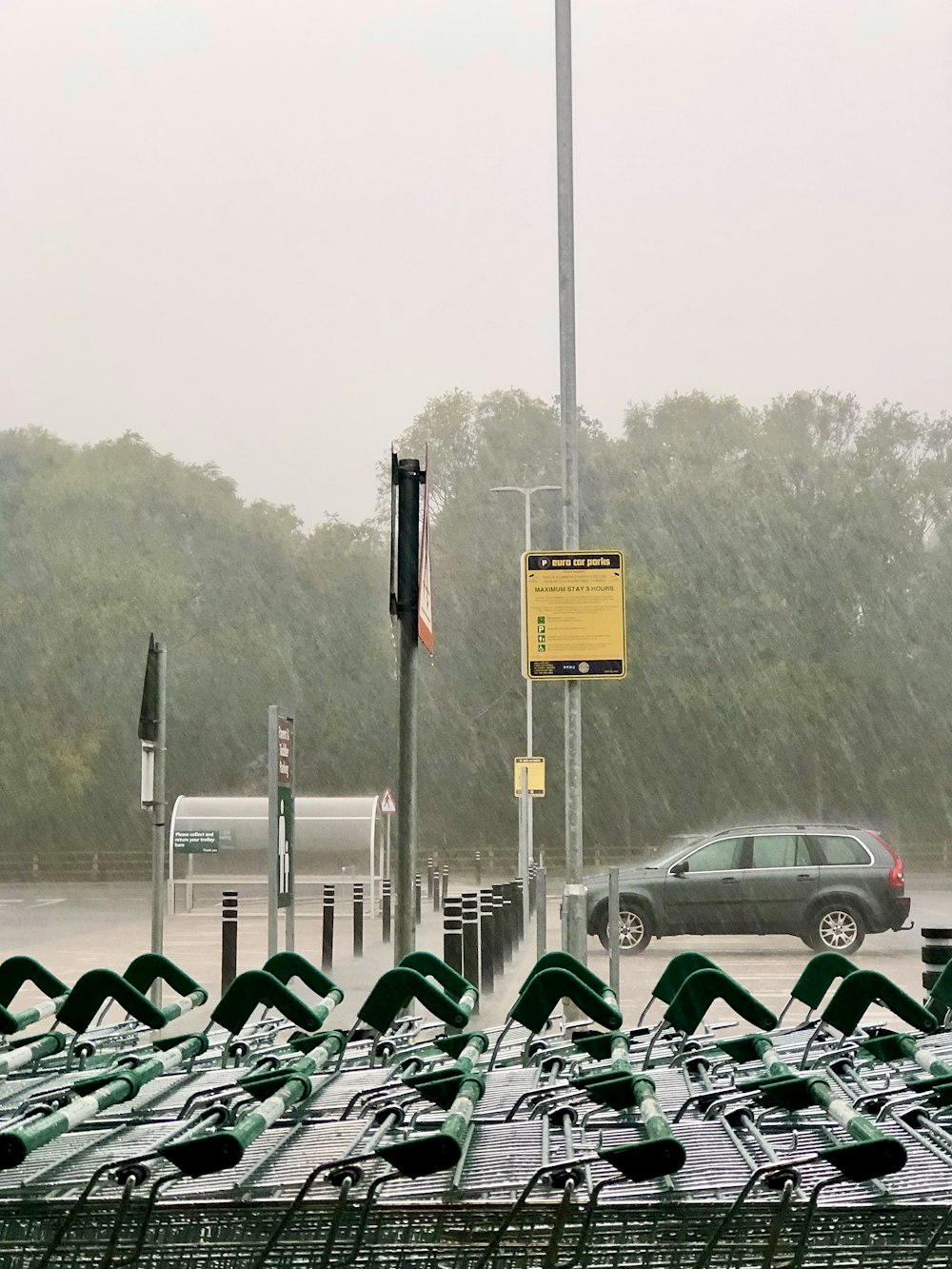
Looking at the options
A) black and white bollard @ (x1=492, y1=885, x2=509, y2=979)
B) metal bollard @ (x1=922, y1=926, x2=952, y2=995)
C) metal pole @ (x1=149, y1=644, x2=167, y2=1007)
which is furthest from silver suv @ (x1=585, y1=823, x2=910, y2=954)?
metal bollard @ (x1=922, y1=926, x2=952, y2=995)

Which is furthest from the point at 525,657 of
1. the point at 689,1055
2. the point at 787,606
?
the point at 787,606

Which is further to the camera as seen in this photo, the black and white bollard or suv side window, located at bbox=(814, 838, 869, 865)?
suv side window, located at bbox=(814, 838, 869, 865)

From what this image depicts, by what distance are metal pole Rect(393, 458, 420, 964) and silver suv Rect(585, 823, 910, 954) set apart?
10649 millimetres

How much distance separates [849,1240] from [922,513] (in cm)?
5325

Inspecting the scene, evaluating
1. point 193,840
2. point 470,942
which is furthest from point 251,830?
point 470,942

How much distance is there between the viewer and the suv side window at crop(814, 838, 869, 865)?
55.5ft

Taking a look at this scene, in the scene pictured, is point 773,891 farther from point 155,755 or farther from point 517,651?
point 517,651

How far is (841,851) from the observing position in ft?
55.7

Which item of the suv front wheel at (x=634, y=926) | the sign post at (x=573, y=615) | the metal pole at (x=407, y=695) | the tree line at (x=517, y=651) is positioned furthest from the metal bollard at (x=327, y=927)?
the tree line at (x=517, y=651)

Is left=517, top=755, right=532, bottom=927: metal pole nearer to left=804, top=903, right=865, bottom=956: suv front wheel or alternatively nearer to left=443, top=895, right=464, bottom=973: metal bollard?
left=804, top=903, right=865, bottom=956: suv front wheel

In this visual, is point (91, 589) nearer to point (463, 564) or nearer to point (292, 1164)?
point (463, 564)

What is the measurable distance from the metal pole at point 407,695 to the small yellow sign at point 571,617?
3437 millimetres

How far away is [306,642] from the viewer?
186 feet

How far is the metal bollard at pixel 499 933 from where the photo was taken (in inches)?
554
